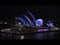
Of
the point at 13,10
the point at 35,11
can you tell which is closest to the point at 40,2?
the point at 35,11

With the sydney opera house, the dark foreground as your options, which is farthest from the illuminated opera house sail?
the dark foreground

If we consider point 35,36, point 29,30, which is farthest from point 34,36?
point 29,30

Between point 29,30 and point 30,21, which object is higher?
point 30,21

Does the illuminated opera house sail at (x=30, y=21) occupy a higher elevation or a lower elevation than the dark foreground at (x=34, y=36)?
higher

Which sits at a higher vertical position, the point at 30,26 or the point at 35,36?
the point at 30,26

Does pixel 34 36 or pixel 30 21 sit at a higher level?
pixel 30 21

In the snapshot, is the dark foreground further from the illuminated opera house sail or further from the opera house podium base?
the illuminated opera house sail

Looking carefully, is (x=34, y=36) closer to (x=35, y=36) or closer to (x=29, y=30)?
(x=35, y=36)

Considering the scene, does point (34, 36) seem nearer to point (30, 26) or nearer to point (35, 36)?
point (35, 36)

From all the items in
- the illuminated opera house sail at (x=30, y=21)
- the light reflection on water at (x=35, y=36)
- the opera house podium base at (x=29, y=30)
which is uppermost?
the illuminated opera house sail at (x=30, y=21)

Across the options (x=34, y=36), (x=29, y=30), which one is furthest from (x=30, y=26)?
(x=34, y=36)

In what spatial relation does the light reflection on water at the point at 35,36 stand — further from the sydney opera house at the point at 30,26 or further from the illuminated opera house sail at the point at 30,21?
the illuminated opera house sail at the point at 30,21

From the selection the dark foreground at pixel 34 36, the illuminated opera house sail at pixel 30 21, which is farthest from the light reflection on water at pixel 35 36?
the illuminated opera house sail at pixel 30 21
